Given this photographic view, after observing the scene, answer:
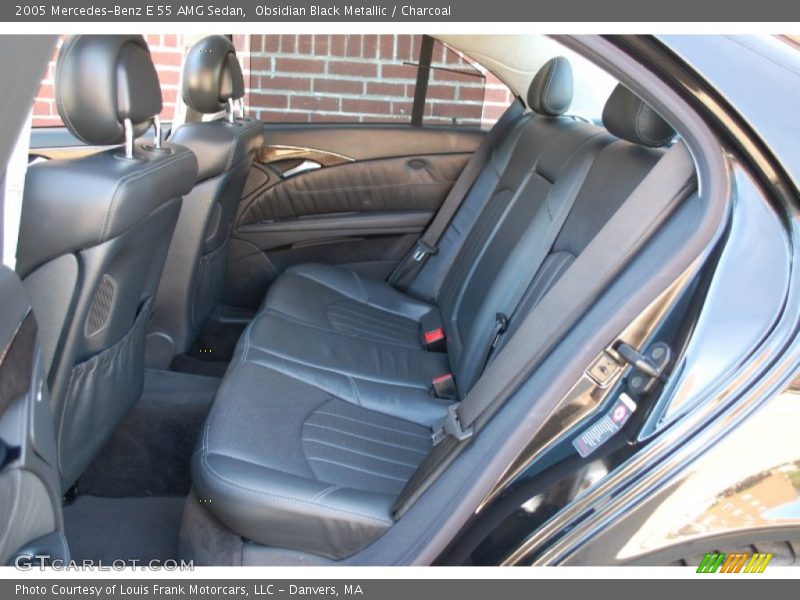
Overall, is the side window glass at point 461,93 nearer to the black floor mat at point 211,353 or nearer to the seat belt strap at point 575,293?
the black floor mat at point 211,353

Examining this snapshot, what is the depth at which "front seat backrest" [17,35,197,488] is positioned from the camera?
142 cm

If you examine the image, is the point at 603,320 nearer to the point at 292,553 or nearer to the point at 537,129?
the point at 292,553

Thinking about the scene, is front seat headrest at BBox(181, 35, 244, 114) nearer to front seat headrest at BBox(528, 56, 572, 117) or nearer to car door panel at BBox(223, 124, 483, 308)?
car door panel at BBox(223, 124, 483, 308)

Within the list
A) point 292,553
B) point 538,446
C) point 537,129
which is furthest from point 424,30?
point 537,129

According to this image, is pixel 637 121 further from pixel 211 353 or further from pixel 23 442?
pixel 211 353

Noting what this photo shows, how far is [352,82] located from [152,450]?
1680 mm

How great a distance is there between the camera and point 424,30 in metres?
1.20

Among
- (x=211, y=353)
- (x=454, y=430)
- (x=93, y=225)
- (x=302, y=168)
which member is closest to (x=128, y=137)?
(x=93, y=225)

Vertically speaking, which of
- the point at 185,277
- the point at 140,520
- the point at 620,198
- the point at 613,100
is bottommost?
the point at 140,520

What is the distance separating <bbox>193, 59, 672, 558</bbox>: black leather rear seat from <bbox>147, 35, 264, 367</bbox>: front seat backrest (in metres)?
0.26

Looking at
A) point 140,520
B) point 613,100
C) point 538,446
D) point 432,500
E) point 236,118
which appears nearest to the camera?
point 538,446

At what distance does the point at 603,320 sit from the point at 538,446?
20 cm

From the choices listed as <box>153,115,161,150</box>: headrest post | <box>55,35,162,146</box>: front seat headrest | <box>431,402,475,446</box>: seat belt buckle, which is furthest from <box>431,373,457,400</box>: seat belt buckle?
<box>55,35,162,146</box>: front seat headrest

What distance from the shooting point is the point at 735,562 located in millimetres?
1128
